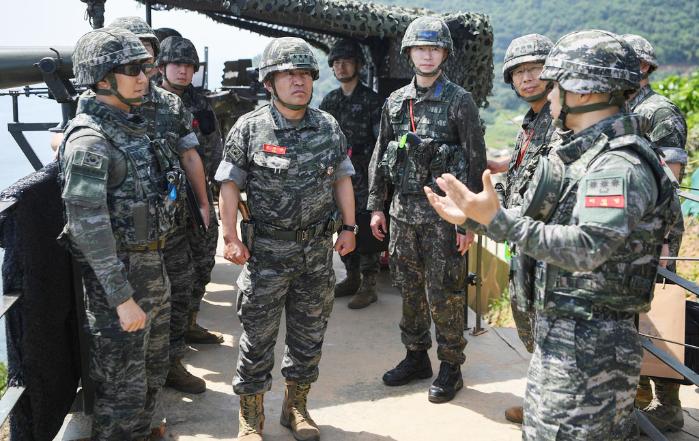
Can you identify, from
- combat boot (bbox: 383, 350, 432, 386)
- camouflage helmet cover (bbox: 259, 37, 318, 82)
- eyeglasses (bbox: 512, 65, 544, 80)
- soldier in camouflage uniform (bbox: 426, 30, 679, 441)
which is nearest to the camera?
soldier in camouflage uniform (bbox: 426, 30, 679, 441)

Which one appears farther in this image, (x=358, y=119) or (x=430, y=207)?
(x=358, y=119)

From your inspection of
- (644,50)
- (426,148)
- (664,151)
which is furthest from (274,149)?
(644,50)

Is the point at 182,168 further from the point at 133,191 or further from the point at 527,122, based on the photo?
the point at 527,122

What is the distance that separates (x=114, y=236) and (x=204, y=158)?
6.91 ft

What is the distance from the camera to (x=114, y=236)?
3252 mm

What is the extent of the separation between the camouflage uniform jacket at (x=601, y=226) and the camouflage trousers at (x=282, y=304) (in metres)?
1.46

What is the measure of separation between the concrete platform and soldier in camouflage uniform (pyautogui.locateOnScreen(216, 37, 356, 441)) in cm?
38

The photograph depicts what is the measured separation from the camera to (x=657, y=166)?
99.3 inches

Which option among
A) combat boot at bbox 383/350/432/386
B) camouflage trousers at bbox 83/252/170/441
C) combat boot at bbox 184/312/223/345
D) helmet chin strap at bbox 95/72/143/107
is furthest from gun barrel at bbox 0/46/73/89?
combat boot at bbox 383/350/432/386

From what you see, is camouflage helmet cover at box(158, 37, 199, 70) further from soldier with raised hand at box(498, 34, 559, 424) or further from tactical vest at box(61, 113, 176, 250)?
soldier with raised hand at box(498, 34, 559, 424)

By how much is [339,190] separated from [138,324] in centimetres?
140

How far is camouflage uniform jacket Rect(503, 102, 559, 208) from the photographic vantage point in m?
3.80

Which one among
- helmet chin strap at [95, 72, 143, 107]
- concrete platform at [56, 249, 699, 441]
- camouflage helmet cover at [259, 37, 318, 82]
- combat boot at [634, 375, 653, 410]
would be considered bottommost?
concrete platform at [56, 249, 699, 441]

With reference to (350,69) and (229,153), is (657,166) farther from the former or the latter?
(350,69)
